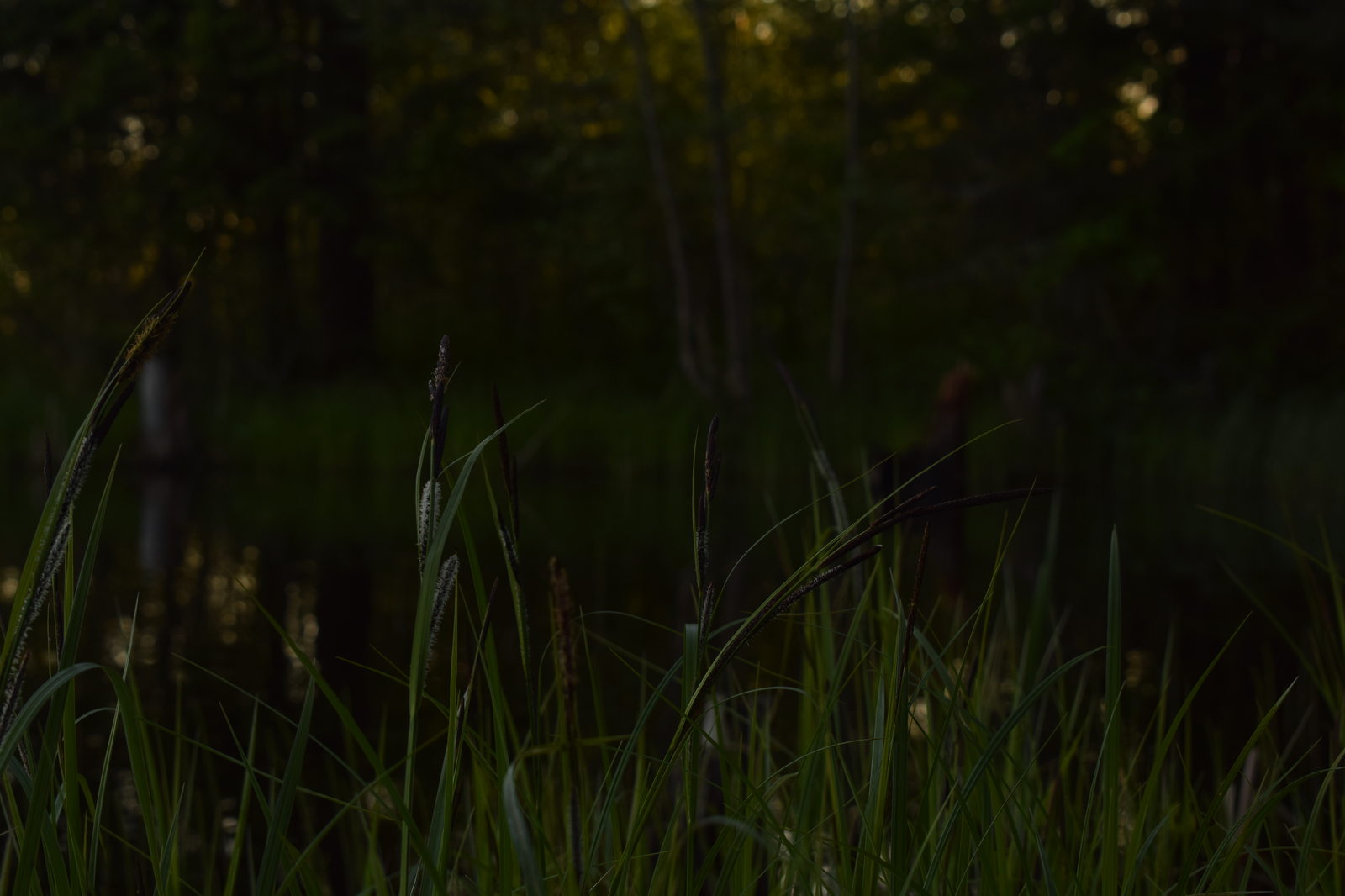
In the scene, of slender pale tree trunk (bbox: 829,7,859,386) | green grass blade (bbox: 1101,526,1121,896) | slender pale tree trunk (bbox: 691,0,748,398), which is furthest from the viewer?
slender pale tree trunk (bbox: 691,0,748,398)

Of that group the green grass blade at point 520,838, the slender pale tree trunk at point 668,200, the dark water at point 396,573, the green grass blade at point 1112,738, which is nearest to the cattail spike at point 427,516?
the green grass blade at point 520,838

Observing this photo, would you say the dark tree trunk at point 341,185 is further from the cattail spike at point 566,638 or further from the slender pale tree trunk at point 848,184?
the cattail spike at point 566,638

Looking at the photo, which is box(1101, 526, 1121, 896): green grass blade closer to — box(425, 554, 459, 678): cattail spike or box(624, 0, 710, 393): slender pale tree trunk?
box(425, 554, 459, 678): cattail spike

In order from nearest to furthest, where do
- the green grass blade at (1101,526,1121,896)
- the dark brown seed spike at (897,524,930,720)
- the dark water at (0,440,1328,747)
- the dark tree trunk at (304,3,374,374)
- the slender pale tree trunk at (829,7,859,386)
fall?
the dark brown seed spike at (897,524,930,720)
the green grass blade at (1101,526,1121,896)
the dark water at (0,440,1328,747)
the slender pale tree trunk at (829,7,859,386)
the dark tree trunk at (304,3,374,374)

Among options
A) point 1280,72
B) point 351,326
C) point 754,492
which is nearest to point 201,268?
point 351,326

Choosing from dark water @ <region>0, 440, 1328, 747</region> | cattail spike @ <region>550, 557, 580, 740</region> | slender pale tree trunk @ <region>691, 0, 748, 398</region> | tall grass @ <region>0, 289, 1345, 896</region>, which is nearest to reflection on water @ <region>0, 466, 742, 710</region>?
dark water @ <region>0, 440, 1328, 747</region>

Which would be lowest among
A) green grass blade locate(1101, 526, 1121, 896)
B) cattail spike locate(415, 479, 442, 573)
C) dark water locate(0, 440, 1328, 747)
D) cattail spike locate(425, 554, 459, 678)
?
dark water locate(0, 440, 1328, 747)

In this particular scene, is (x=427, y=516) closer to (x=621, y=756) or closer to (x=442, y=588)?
(x=442, y=588)

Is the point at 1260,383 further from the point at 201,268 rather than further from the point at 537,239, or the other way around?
the point at 201,268

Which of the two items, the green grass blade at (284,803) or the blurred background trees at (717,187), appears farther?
the blurred background trees at (717,187)

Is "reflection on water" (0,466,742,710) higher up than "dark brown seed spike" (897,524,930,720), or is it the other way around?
"dark brown seed spike" (897,524,930,720)

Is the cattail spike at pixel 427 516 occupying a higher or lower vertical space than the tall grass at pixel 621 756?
higher

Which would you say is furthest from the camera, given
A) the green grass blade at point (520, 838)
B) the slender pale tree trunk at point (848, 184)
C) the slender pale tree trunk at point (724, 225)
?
the slender pale tree trunk at point (724, 225)

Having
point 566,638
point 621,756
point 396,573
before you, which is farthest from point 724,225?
point 566,638
